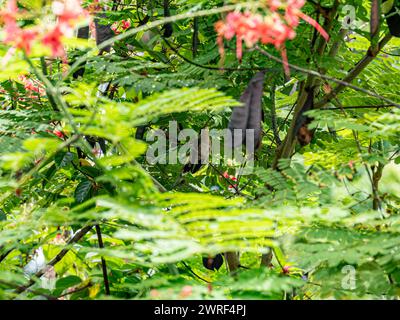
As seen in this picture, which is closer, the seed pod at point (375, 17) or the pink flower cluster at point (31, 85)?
the seed pod at point (375, 17)

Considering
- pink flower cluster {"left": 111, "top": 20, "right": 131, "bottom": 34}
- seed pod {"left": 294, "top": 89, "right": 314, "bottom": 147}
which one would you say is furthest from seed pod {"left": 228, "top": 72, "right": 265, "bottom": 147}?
pink flower cluster {"left": 111, "top": 20, "right": 131, "bottom": 34}

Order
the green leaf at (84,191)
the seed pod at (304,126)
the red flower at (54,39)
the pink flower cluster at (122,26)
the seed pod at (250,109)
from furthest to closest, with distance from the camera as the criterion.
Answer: the pink flower cluster at (122,26)
the green leaf at (84,191)
the seed pod at (304,126)
the seed pod at (250,109)
the red flower at (54,39)

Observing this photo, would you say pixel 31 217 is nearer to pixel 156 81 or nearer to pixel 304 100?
pixel 156 81

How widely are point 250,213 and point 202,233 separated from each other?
0.12 m

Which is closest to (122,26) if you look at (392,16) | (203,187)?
(203,187)

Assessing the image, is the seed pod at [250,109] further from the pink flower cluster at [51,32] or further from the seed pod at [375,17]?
the pink flower cluster at [51,32]

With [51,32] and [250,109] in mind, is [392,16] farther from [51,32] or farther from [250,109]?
[51,32]

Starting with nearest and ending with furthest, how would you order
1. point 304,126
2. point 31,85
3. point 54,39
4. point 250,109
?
point 54,39
point 250,109
point 304,126
point 31,85

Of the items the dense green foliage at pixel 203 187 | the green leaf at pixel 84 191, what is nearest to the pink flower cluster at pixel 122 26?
the dense green foliage at pixel 203 187

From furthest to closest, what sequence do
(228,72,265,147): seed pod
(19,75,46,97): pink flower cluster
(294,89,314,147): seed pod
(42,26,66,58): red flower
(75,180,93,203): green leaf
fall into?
(19,75,46,97): pink flower cluster < (75,180,93,203): green leaf < (294,89,314,147): seed pod < (228,72,265,147): seed pod < (42,26,66,58): red flower

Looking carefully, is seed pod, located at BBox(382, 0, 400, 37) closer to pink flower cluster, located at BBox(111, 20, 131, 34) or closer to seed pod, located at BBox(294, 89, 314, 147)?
seed pod, located at BBox(294, 89, 314, 147)

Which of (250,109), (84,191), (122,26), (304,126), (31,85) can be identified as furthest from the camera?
(122,26)

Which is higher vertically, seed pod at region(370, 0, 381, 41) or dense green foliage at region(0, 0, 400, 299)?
seed pod at region(370, 0, 381, 41)

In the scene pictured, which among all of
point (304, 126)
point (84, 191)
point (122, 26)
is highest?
point (122, 26)
